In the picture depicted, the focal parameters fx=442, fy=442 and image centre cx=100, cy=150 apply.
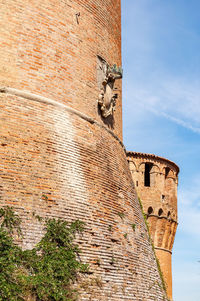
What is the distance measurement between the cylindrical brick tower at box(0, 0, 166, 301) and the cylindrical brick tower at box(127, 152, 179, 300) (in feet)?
40.4

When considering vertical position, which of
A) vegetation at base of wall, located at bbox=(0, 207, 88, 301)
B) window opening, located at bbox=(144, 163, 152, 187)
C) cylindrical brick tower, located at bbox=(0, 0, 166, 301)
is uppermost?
window opening, located at bbox=(144, 163, 152, 187)

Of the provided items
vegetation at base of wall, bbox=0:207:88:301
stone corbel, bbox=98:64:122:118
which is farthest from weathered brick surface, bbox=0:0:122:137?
vegetation at base of wall, bbox=0:207:88:301

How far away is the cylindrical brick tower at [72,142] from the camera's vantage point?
265 inches

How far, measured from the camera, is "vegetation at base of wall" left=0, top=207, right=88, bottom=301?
5463 millimetres

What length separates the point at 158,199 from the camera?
22.0 meters

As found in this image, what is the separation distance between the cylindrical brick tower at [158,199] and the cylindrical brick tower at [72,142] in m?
12.3

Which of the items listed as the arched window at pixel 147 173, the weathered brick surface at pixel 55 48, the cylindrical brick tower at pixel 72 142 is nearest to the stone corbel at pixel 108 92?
the cylindrical brick tower at pixel 72 142

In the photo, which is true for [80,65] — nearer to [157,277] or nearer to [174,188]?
[157,277]

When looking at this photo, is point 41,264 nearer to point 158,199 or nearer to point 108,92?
point 108,92

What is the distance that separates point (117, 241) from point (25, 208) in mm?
1980

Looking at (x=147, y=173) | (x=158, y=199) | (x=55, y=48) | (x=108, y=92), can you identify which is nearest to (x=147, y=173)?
(x=147, y=173)

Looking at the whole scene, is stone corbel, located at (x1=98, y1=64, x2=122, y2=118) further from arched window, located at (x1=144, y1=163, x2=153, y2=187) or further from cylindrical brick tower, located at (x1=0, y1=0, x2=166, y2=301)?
arched window, located at (x1=144, y1=163, x2=153, y2=187)

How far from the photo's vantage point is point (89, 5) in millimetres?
9539

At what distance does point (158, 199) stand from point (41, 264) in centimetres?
1648
